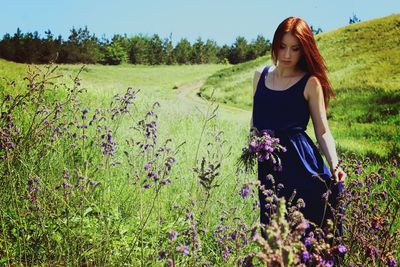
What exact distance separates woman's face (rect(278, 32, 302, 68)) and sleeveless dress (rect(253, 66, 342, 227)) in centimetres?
14

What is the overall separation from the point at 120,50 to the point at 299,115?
38.2 meters

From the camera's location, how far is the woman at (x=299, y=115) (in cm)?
333

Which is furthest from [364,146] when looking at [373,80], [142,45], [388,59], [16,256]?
[142,45]

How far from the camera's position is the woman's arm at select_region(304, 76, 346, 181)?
3301 millimetres

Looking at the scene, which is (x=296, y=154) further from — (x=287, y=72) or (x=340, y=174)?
(x=287, y=72)

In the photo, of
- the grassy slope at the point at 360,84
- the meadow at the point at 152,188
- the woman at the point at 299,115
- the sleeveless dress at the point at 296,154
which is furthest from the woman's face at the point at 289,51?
the grassy slope at the point at 360,84

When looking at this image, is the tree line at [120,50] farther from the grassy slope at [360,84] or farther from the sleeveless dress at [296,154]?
the grassy slope at [360,84]

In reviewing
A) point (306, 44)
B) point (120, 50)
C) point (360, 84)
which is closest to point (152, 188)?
point (306, 44)

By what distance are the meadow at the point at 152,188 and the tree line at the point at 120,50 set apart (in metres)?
0.83

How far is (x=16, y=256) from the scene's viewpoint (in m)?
3.52

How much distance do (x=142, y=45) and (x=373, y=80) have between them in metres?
27.7

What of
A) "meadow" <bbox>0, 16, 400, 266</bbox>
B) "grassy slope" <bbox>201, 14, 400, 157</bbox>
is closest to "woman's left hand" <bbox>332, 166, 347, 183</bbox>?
"meadow" <bbox>0, 16, 400, 266</bbox>

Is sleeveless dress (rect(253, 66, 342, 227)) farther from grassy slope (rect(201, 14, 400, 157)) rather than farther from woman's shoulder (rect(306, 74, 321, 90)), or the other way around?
grassy slope (rect(201, 14, 400, 157))

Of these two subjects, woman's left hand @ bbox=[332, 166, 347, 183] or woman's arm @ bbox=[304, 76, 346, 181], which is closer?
woman's left hand @ bbox=[332, 166, 347, 183]
